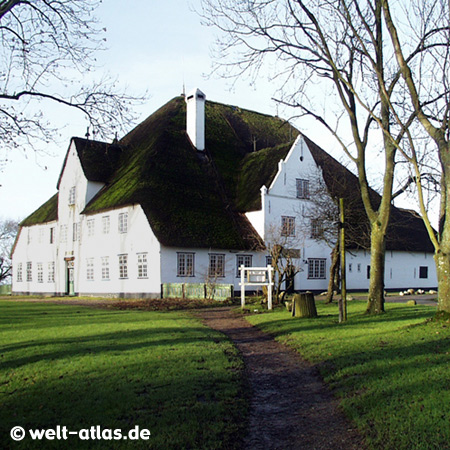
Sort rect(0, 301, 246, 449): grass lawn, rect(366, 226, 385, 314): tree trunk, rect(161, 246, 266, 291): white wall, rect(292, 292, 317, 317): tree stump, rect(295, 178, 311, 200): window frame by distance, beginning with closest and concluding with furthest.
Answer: rect(0, 301, 246, 449): grass lawn, rect(292, 292, 317, 317): tree stump, rect(366, 226, 385, 314): tree trunk, rect(161, 246, 266, 291): white wall, rect(295, 178, 311, 200): window frame

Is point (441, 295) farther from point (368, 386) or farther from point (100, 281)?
point (100, 281)

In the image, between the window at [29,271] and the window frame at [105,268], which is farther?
the window at [29,271]

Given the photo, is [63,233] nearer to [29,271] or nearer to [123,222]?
[29,271]

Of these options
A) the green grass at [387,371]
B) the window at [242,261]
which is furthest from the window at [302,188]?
the green grass at [387,371]

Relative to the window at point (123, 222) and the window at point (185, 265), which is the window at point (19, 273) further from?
the window at point (185, 265)

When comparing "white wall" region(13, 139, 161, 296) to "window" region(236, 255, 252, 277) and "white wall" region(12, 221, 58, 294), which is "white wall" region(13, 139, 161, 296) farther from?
"window" region(236, 255, 252, 277)

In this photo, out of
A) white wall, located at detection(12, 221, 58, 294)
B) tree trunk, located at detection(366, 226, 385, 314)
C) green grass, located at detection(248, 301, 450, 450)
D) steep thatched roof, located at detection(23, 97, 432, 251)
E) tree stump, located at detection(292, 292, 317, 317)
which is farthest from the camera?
white wall, located at detection(12, 221, 58, 294)

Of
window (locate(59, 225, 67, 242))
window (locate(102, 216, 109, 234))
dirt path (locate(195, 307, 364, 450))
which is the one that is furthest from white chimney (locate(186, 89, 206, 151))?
dirt path (locate(195, 307, 364, 450))

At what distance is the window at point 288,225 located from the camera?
32.3 metres

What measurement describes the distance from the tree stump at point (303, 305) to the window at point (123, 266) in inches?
703

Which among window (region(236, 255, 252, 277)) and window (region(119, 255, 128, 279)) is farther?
window (region(236, 255, 252, 277))

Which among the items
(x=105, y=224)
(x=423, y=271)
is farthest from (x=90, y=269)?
(x=423, y=271)

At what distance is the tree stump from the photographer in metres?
16.5

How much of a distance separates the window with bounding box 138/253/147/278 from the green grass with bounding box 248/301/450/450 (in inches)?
661
